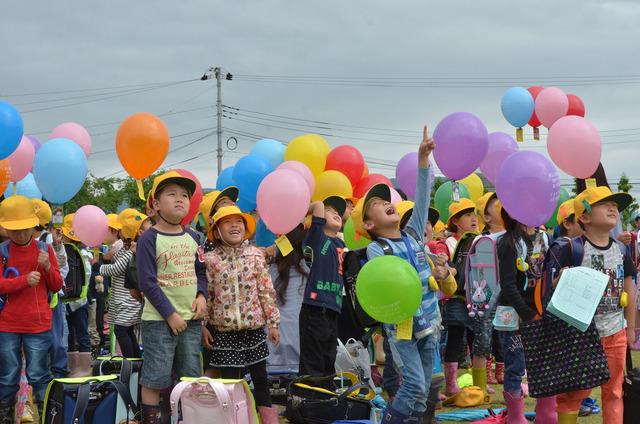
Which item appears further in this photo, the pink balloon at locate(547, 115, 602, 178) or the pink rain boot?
the pink balloon at locate(547, 115, 602, 178)

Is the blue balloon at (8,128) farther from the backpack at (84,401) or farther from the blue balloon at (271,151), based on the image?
the blue balloon at (271,151)

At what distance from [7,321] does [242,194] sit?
11.9ft

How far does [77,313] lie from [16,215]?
4.55 m

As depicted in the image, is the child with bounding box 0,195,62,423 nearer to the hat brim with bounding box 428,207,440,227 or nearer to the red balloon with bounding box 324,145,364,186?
the hat brim with bounding box 428,207,440,227

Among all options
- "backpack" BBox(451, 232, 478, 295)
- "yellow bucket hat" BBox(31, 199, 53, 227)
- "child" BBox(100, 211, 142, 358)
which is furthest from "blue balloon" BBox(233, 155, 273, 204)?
"yellow bucket hat" BBox(31, 199, 53, 227)

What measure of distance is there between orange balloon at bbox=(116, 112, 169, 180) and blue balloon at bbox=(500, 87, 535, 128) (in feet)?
19.2

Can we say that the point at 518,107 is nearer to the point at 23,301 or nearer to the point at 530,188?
the point at 530,188

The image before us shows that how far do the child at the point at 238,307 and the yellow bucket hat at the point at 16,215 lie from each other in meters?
1.49

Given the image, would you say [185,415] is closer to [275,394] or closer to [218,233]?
[218,233]

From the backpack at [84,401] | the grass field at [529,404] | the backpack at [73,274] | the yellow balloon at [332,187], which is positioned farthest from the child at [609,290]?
the backpack at [73,274]

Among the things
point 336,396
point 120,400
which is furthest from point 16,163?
point 336,396

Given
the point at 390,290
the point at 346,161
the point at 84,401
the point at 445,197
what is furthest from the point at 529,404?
the point at 84,401

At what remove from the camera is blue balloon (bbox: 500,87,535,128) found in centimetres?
1127

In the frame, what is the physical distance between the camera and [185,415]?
16.3ft
